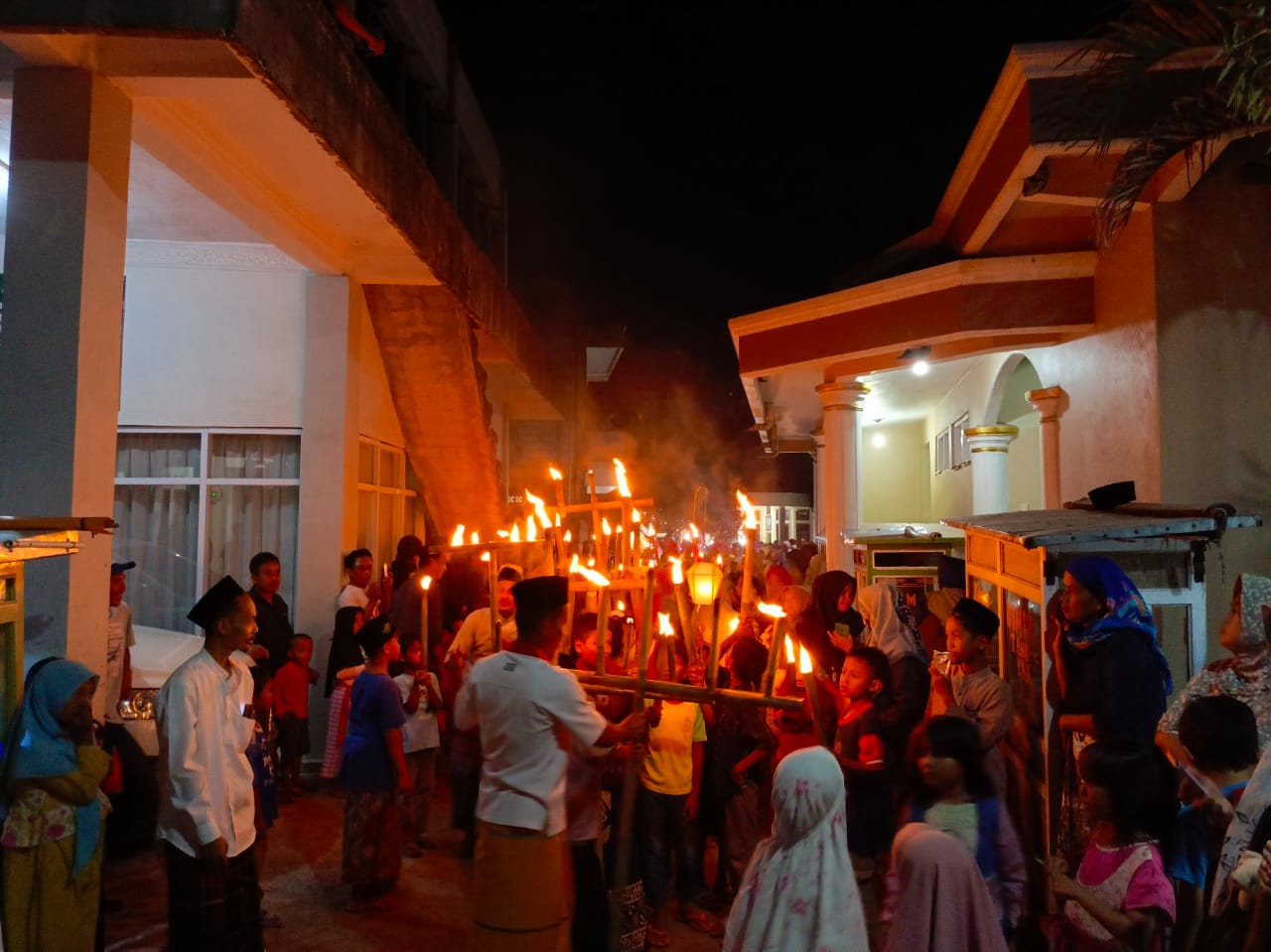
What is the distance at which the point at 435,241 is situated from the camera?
9.27 metres

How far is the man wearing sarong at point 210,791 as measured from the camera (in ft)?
13.9

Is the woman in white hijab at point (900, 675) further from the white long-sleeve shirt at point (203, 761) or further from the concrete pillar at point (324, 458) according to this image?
the concrete pillar at point (324, 458)

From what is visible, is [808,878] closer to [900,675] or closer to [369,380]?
[900,675]

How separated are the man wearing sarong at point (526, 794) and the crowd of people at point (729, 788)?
10 millimetres

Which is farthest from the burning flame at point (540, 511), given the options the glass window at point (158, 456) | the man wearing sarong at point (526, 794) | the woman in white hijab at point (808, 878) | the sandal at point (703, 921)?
the glass window at point (158, 456)

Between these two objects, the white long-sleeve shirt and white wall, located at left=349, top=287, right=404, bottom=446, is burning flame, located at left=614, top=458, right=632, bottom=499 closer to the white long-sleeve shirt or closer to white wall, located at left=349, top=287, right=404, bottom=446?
the white long-sleeve shirt

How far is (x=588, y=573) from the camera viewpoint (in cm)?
470

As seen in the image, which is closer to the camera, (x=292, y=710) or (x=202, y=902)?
(x=202, y=902)

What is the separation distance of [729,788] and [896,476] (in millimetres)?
19098

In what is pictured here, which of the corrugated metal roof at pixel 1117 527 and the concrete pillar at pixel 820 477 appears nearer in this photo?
the corrugated metal roof at pixel 1117 527

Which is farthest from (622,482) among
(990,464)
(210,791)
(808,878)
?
(990,464)

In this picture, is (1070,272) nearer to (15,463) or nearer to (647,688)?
(647,688)

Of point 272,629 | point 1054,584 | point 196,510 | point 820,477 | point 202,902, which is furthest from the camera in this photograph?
point 820,477

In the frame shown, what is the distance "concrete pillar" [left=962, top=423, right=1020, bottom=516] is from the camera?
46.3 ft
